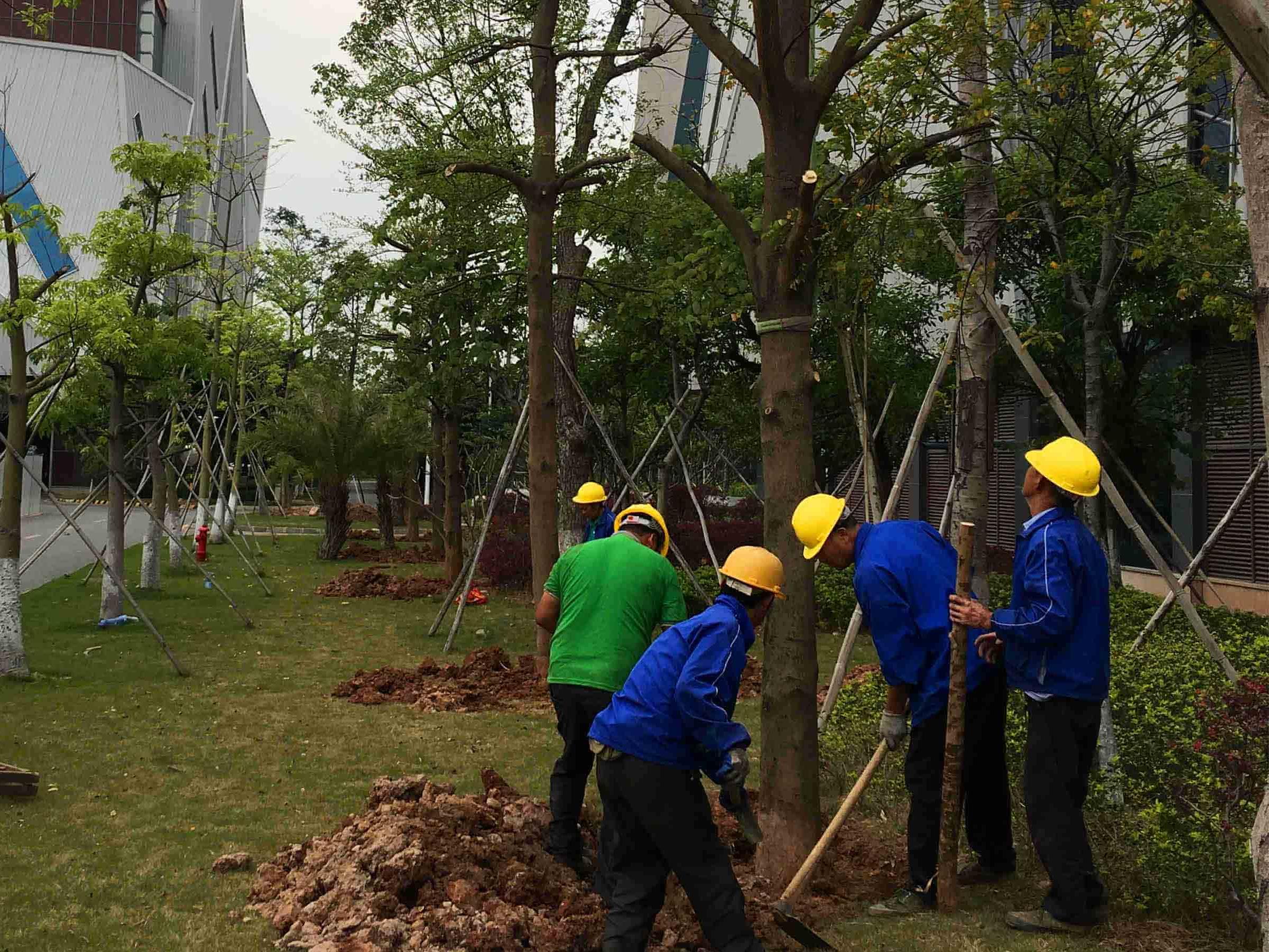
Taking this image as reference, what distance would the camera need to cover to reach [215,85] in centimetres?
6419

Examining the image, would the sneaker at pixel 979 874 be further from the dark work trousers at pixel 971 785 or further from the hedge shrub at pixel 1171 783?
the hedge shrub at pixel 1171 783

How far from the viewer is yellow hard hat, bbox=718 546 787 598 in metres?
4.15

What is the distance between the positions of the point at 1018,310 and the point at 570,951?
47.1 feet

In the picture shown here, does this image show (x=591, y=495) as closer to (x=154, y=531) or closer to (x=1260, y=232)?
(x=1260, y=232)

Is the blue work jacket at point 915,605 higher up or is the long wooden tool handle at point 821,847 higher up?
the blue work jacket at point 915,605

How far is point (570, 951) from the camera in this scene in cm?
433

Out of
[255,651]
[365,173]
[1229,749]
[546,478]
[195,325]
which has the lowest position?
[255,651]

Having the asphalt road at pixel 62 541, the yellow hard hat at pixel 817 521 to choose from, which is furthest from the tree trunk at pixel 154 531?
the yellow hard hat at pixel 817 521

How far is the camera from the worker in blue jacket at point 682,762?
3.93 meters

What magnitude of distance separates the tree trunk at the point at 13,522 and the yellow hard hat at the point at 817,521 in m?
8.05

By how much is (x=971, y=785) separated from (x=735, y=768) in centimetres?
176

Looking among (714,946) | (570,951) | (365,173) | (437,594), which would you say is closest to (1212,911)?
(714,946)

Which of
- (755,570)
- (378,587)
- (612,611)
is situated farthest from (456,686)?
(378,587)

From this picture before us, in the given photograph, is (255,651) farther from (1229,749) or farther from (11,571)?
(1229,749)
